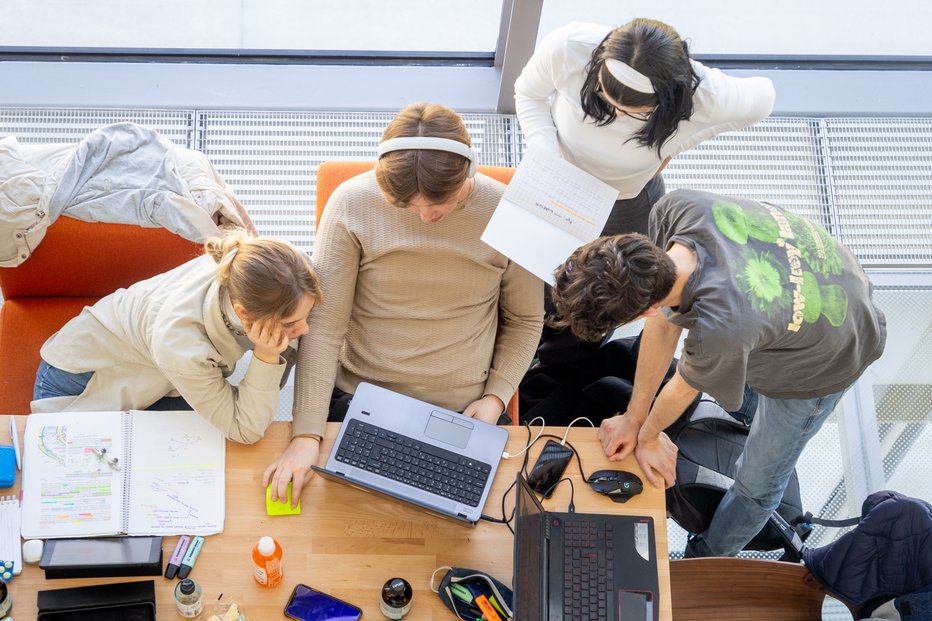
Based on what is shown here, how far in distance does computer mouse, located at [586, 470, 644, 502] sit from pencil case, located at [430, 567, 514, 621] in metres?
0.31

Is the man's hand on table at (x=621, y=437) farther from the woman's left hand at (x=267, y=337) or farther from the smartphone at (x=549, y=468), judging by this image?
the woman's left hand at (x=267, y=337)

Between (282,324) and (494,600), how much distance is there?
29.6 inches

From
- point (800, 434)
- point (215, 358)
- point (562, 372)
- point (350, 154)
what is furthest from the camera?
point (350, 154)

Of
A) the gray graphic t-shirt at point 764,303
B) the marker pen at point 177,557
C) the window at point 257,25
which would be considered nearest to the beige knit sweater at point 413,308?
the marker pen at point 177,557

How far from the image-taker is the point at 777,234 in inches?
70.9

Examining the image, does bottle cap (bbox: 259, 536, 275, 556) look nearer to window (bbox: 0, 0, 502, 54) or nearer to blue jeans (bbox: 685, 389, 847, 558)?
blue jeans (bbox: 685, 389, 847, 558)

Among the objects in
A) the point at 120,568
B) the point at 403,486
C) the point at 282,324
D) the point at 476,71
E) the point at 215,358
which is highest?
the point at 476,71

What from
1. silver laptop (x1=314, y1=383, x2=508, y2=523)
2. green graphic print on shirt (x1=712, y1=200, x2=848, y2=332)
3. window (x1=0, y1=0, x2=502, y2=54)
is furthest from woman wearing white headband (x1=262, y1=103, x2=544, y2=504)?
window (x1=0, y1=0, x2=502, y2=54)

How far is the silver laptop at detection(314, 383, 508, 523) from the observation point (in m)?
1.80

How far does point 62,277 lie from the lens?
7.40 feet

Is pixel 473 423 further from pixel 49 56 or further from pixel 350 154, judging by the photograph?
pixel 49 56

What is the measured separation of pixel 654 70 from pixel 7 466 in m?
1.71

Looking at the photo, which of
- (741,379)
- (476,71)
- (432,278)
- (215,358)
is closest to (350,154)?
(476,71)

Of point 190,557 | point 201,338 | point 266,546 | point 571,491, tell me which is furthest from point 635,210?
point 190,557
